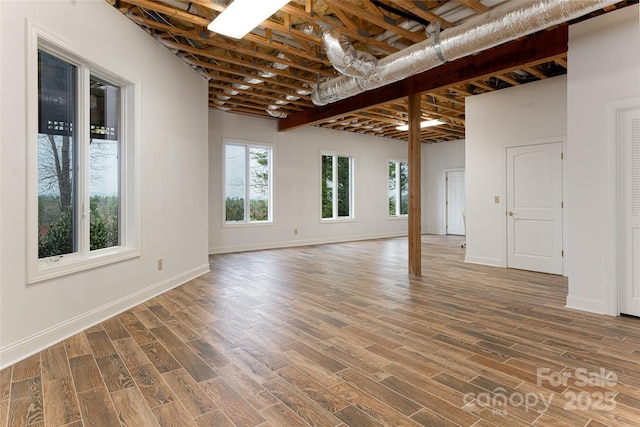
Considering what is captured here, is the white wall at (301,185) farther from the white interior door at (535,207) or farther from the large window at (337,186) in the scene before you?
the white interior door at (535,207)

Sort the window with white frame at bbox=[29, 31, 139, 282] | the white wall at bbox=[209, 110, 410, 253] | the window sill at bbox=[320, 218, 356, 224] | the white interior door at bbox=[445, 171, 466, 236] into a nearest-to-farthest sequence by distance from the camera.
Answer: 1. the window with white frame at bbox=[29, 31, 139, 282]
2. the white wall at bbox=[209, 110, 410, 253]
3. the window sill at bbox=[320, 218, 356, 224]
4. the white interior door at bbox=[445, 171, 466, 236]

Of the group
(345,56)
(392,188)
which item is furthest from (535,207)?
(392,188)

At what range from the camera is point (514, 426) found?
1.73 m

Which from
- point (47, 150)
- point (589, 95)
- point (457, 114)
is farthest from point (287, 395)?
point (457, 114)

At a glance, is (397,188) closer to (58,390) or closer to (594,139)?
(594,139)

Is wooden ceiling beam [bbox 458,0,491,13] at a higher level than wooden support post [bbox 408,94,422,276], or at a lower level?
higher

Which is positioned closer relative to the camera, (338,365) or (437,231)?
(338,365)

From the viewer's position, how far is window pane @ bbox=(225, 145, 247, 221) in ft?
25.4

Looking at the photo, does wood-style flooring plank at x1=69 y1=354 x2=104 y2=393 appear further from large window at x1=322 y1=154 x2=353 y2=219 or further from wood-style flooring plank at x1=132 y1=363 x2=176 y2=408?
large window at x1=322 y1=154 x2=353 y2=219

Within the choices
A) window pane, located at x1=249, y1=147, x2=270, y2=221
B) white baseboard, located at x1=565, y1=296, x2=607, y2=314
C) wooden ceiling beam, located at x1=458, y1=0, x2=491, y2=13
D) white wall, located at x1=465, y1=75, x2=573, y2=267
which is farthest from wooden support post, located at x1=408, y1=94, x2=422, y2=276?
window pane, located at x1=249, y1=147, x2=270, y2=221

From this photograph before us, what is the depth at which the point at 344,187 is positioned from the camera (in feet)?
32.2

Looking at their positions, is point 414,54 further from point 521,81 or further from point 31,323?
point 31,323

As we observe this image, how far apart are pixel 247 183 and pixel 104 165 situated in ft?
14.5

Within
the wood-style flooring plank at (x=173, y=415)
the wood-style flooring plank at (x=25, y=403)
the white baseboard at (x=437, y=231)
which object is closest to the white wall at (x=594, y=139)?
the wood-style flooring plank at (x=173, y=415)
